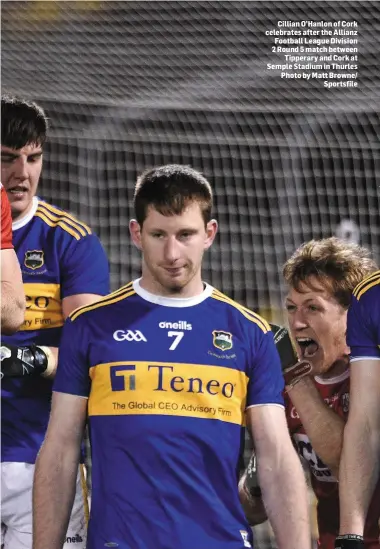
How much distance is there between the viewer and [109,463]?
3039mm

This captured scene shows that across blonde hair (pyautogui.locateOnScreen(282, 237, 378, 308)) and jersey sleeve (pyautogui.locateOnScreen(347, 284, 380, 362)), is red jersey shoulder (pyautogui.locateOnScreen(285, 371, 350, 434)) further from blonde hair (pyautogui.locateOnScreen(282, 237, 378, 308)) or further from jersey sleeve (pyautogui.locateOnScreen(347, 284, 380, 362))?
jersey sleeve (pyautogui.locateOnScreen(347, 284, 380, 362))

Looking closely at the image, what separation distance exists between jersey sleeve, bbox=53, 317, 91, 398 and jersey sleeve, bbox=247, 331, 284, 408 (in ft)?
1.52

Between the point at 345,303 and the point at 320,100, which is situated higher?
the point at 320,100

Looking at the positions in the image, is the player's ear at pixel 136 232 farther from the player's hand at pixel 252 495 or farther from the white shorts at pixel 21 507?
the white shorts at pixel 21 507

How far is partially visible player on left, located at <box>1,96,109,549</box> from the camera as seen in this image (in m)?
3.95

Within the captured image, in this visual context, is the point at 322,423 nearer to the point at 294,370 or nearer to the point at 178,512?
the point at 294,370

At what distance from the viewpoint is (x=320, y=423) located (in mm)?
3459

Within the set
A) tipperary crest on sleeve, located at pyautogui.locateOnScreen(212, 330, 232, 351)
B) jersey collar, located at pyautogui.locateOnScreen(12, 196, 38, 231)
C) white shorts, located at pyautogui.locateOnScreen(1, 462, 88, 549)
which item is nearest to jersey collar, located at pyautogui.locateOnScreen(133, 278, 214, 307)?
tipperary crest on sleeve, located at pyautogui.locateOnScreen(212, 330, 232, 351)

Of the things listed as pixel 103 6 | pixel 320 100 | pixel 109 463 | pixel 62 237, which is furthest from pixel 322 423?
pixel 103 6

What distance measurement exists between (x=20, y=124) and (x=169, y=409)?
4.54 feet

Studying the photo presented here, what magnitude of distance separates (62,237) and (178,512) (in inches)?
52.8

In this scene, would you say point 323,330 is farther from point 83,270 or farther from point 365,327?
point 83,270

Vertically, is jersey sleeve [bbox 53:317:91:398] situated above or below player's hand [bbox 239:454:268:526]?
above

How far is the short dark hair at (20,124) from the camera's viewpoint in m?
3.95
